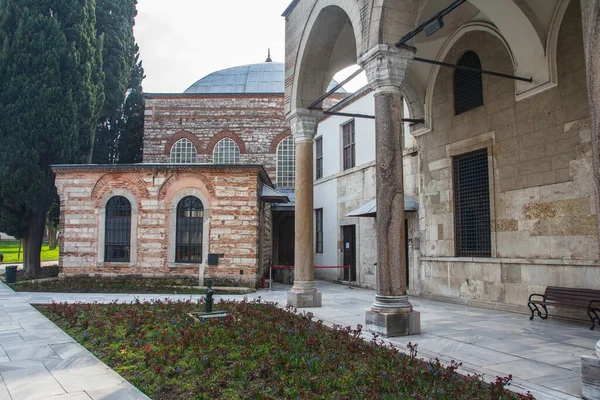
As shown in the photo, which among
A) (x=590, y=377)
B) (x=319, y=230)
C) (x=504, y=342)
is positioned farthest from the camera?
Answer: (x=319, y=230)

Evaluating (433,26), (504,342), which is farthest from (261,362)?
(433,26)

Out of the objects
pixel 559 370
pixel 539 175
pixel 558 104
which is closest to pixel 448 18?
pixel 558 104

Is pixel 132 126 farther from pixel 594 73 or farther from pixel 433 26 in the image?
pixel 594 73

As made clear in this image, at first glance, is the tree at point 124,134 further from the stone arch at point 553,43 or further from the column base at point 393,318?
the stone arch at point 553,43

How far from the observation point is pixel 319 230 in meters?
19.3

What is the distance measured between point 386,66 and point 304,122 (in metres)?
3.55

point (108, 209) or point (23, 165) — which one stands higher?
point (23, 165)

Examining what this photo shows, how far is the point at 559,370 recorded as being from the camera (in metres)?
5.00

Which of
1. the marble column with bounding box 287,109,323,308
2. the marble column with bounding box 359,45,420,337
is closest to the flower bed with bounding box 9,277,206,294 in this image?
the marble column with bounding box 287,109,323,308

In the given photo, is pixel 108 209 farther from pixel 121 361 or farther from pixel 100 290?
pixel 121 361

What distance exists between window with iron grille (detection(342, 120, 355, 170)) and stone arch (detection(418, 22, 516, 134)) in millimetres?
5084

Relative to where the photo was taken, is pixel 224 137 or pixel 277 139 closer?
pixel 277 139

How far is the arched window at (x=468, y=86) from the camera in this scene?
34.8 ft

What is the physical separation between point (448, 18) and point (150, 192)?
1000 cm
